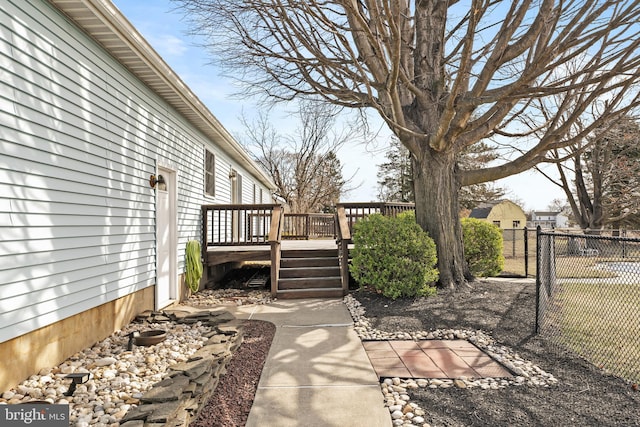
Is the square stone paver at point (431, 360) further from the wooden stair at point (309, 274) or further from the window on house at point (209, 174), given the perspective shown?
the window on house at point (209, 174)

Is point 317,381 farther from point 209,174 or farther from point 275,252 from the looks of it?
point 209,174

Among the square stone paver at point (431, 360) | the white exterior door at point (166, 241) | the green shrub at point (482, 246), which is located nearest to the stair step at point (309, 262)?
the white exterior door at point (166, 241)

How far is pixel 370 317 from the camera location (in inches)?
205

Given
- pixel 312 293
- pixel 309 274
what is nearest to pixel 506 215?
pixel 309 274

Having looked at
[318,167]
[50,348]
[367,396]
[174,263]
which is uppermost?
[318,167]

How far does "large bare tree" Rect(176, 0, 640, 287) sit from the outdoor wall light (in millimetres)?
2534

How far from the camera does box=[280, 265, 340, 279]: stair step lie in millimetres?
7330

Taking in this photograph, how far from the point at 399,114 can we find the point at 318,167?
15.9 metres

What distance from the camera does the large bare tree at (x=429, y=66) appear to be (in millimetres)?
5402

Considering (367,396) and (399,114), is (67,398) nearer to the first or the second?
(367,396)

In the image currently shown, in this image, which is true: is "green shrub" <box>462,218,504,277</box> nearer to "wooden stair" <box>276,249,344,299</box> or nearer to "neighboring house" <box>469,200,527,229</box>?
"wooden stair" <box>276,249,344,299</box>

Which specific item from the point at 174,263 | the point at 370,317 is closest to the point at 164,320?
the point at 174,263

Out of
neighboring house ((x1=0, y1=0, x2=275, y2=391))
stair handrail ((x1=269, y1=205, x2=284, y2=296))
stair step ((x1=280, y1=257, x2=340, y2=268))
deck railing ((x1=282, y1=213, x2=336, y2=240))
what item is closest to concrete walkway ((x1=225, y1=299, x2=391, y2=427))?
stair handrail ((x1=269, y1=205, x2=284, y2=296))

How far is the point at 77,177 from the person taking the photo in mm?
3707
